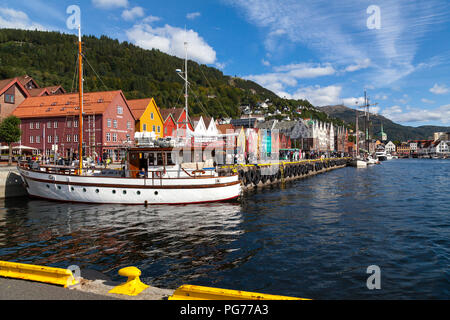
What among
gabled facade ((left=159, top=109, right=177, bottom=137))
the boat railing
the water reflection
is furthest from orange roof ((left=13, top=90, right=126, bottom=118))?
the water reflection

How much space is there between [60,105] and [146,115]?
15.3 metres

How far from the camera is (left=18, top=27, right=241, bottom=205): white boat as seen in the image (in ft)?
74.6

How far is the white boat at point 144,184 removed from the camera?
74.6ft

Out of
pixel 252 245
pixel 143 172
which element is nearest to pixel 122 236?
pixel 252 245

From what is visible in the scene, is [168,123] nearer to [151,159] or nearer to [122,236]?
[151,159]

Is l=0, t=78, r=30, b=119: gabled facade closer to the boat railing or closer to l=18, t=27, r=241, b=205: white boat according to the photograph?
the boat railing

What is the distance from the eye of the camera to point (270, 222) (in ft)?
58.9

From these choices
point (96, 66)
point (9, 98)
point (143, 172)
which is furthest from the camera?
point (96, 66)

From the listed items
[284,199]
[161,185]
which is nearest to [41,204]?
[161,185]

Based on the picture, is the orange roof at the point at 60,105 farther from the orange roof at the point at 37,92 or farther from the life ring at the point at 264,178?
the life ring at the point at 264,178

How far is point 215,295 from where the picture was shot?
520cm
